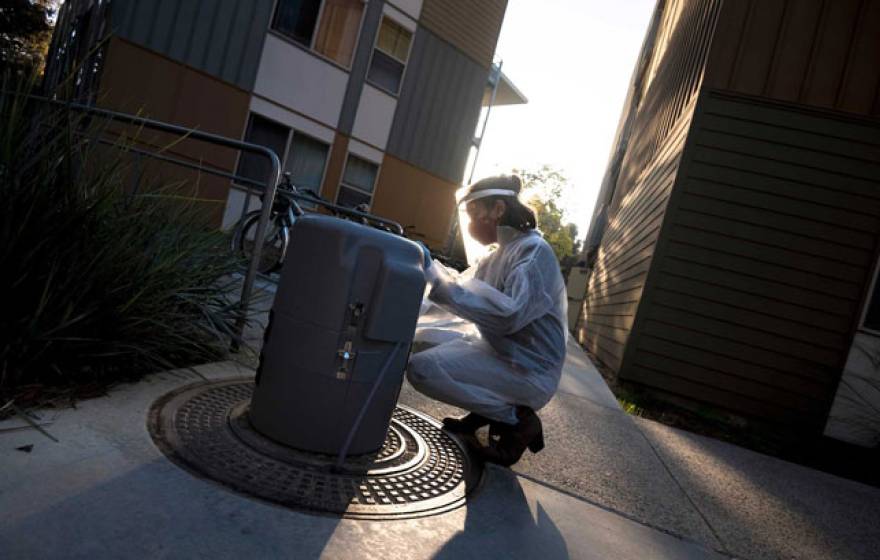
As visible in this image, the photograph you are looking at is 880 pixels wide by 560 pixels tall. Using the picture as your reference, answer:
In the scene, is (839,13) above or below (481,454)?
above

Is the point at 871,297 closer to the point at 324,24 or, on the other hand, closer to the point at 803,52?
the point at 803,52

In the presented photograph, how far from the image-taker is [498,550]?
5.97ft

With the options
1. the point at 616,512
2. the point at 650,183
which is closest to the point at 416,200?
the point at 650,183

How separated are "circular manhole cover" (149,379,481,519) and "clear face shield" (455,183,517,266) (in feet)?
3.96

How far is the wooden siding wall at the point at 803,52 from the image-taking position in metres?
5.27

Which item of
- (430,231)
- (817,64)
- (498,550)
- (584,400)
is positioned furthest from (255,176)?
(498,550)

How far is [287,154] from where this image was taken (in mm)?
10773

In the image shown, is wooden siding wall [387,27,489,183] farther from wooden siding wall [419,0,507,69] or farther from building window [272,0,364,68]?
building window [272,0,364,68]

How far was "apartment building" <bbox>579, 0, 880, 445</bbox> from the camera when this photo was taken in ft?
17.3

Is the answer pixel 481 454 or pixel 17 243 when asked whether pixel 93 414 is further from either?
pixel 481 454

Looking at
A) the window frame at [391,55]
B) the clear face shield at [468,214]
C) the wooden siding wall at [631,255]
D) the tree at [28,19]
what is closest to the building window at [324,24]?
the window frame at [391,55]

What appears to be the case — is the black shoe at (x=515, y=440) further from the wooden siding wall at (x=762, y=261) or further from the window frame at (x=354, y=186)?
the window frame at (x=354, y=186)

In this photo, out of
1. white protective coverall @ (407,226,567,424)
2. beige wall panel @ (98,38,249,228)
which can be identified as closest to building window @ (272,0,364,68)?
beige wall panel @ (98,38,249,228)

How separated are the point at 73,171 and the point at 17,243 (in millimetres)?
398
